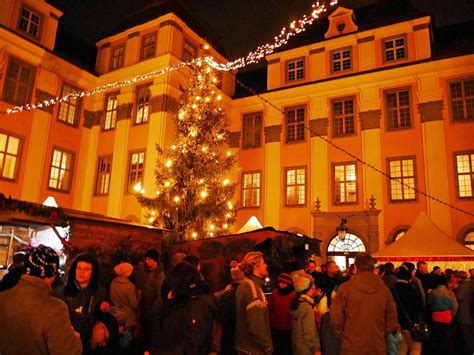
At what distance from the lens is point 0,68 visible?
16.2m

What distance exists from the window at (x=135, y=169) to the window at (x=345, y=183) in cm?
866

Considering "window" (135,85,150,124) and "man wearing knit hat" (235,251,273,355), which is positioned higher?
"window" (135,85,150,124)

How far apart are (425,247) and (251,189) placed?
30.6ft

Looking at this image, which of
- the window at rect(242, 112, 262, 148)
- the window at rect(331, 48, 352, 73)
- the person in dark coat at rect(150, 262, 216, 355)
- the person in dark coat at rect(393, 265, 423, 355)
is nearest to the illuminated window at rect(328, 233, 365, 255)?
the window at rect(242, 112, 262, 148)

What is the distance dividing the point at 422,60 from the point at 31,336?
18419 millimetres

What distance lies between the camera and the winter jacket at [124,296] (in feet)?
18.1

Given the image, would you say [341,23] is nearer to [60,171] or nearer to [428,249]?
[428,249]

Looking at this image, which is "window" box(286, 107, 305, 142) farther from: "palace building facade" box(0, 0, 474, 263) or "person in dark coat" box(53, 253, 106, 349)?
"person in dark coat" box(53, 253, 106, 349)

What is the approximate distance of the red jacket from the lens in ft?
16.3

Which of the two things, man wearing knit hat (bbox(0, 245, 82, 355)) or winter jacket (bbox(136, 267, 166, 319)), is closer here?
man wearing knit hat (bbox(0, 245, 82, 355))

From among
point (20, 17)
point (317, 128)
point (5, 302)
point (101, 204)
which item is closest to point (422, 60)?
point (317, 128)

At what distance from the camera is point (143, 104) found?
1936cm

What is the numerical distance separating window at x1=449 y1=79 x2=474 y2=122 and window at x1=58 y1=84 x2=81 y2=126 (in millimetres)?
16534

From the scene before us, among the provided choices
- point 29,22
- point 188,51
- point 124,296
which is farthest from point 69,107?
point 124,296
